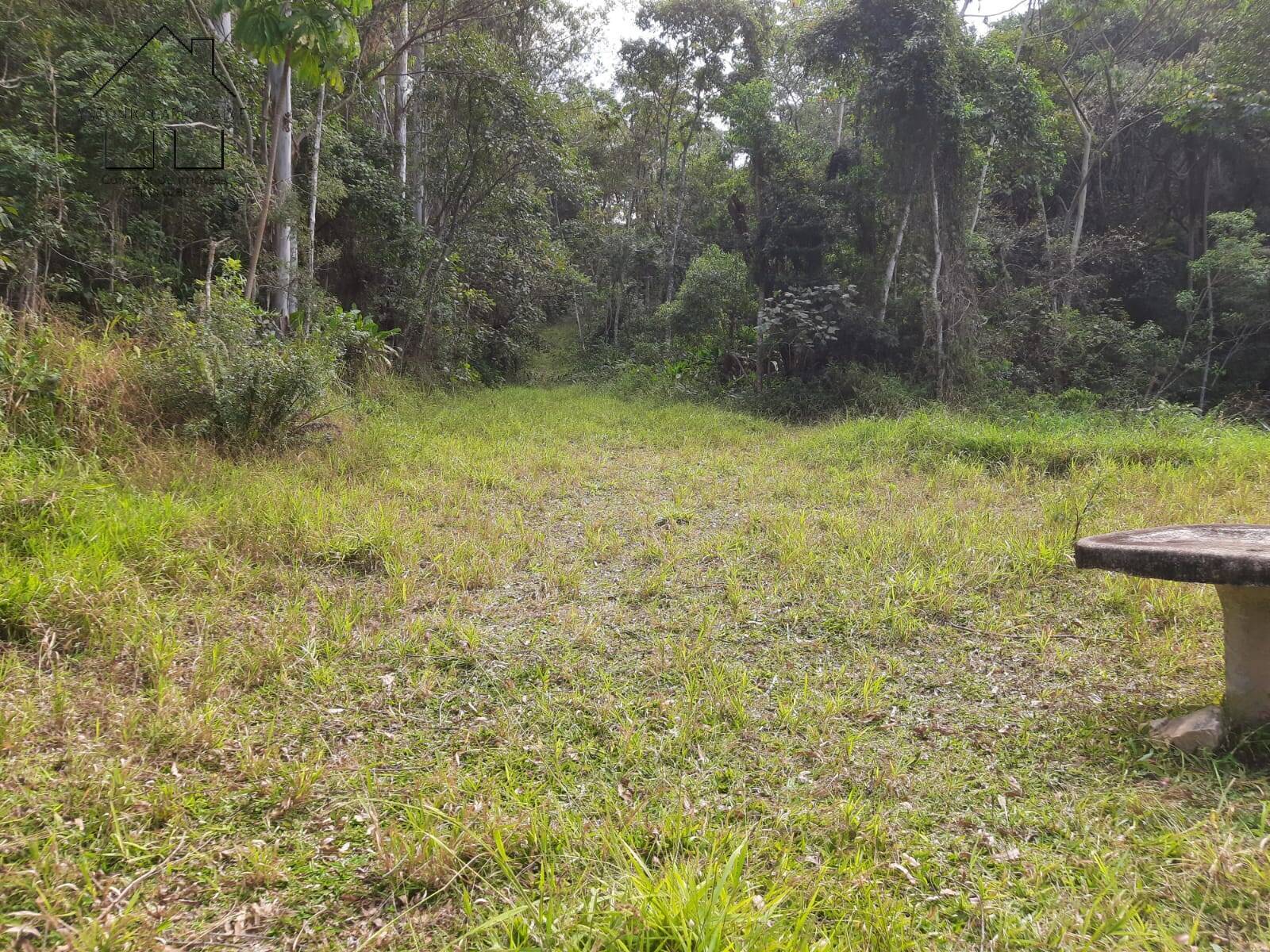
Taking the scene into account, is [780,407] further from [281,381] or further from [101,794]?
[101,794]

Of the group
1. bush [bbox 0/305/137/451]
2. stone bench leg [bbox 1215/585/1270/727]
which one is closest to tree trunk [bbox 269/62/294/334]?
bush [bbox 0/305/137/451]

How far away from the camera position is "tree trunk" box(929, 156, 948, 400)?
32.3 feet

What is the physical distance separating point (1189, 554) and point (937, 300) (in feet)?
29.4

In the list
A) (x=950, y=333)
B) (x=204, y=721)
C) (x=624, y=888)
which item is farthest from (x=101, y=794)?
(x=950, y=333)

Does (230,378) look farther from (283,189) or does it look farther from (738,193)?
(738,193)

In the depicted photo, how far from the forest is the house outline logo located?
6 centimetres

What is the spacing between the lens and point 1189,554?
2.00 m

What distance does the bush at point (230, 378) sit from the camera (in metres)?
4.77

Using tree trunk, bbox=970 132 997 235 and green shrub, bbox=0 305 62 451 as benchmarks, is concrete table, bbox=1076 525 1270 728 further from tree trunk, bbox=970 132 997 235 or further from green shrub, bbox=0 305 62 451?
tree trunk, bbox=970 132 997 235

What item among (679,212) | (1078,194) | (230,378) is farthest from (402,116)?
(1078,194)

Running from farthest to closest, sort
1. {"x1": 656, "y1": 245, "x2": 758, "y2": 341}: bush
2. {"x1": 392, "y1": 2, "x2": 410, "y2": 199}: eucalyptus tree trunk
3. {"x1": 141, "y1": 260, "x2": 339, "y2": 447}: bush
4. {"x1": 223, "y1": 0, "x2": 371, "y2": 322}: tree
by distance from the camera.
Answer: {"x1": 656, "y1": 245, "x2": 758, "y2": 341}: bush → {"x1": 392, "y1": 2, "x2": 410, "y2": 199}: eucalyptus tree trunk → {"x1": 141, "y1": 260, "x2": 339, "y2": 447}: bush → {"x1": 223, "y1": 0, "x2": 371, "y2": 322}: tree

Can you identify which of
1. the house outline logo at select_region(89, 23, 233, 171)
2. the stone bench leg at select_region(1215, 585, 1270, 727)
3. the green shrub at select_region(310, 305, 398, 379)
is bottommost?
the stone bench leg at select_region(1215, 585, 1270, 727)

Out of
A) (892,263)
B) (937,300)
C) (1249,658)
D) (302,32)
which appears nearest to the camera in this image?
(1249,658)

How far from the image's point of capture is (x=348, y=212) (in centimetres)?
1031
